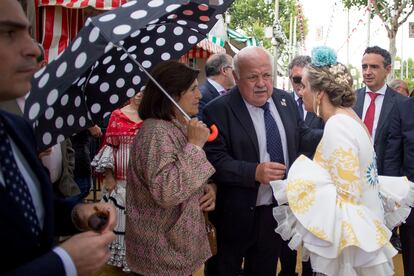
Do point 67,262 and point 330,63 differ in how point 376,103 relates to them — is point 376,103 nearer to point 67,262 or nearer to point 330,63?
point 330,63

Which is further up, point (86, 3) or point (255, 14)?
point (255, 14)

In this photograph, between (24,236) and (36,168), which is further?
(36,168)

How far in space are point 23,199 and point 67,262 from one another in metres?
0.22

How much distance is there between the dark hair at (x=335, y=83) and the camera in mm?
3062

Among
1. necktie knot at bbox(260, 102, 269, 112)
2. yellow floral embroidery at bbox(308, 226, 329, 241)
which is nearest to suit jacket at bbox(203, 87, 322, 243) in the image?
necktie knot at bbox(260, 102, 269, 112)

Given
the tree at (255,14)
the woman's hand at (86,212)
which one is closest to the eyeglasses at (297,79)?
the woman's hand at (86,212)

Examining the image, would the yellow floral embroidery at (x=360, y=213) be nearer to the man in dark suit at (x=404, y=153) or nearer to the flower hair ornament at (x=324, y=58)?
the flower hair ornament at (x=324, y=58)

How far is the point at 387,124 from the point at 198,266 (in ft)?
9.27

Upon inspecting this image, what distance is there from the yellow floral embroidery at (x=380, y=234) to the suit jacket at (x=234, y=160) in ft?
2.61

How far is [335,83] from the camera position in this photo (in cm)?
310

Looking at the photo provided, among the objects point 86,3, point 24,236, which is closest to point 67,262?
point 24,236

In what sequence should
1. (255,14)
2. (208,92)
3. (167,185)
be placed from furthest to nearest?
(255,14) → (208,92) → (167,185)

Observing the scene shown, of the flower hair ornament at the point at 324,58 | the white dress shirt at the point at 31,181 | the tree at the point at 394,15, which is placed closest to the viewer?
the white dress shirt at the point at 31,181

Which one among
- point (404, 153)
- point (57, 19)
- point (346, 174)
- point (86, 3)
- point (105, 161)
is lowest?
point (105, 161)
